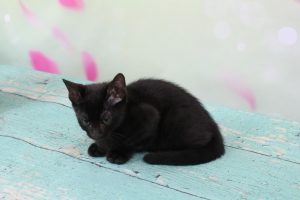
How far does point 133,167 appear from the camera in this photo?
4.15 feet

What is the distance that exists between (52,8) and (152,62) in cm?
53

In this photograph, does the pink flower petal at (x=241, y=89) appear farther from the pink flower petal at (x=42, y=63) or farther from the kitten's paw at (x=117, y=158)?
the pink flower petal at (x=42, y=63)

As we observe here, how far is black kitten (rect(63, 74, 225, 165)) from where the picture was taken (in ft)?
3.84

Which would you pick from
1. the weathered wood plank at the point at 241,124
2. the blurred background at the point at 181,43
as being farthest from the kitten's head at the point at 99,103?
the blurred background at the point at 181,43

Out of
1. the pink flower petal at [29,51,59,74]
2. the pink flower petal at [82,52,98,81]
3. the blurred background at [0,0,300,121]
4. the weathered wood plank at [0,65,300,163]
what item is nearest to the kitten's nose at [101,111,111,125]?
the weathered wood plank at [0,65,300,163]

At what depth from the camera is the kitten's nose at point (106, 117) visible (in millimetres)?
1171

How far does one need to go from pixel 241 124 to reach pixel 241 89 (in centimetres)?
22

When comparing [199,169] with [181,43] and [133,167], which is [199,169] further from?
[181,43]

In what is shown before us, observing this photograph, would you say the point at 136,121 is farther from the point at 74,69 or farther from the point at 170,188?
the point at 74,69

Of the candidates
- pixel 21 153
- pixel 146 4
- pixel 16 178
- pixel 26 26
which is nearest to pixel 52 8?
pixel 26 26

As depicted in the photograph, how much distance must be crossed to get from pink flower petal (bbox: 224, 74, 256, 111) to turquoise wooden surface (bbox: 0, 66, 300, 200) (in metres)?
0.12

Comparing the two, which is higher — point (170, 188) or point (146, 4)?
point (146, 4)

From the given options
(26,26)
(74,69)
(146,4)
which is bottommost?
(74,69)

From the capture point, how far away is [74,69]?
2.04 metres
